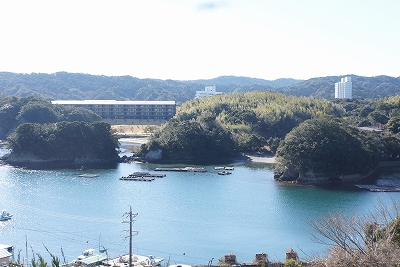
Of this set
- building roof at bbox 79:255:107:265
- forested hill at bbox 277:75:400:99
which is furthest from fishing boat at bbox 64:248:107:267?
forested hill at bbox 277:75:400:99

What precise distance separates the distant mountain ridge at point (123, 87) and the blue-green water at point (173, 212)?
2800 inches

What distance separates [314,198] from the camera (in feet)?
90.3

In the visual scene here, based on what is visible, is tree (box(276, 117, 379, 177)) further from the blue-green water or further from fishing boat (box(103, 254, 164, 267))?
fishing boat (box(103, 254, 164, 267))

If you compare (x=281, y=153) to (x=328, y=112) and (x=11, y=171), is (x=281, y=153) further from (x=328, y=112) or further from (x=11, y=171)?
(x=328, y=112)

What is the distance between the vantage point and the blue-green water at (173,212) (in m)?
19.2

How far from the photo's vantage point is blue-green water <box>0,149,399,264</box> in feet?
63.1

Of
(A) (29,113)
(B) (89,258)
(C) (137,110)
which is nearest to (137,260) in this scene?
(B) (89,258)

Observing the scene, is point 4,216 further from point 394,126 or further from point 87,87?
point 87,87

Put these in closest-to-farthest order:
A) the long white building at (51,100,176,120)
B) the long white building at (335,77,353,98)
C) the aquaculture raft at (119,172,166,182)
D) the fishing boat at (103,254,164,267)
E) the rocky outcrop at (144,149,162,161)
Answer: the fishing boat at (103,254,164,267) < the aquaculture raft at (119,172,166,182) < the rocky outcrop at (144,149,162,161) < the long white building at (51,100,176,120) < the long white building at (335,77,353,98)

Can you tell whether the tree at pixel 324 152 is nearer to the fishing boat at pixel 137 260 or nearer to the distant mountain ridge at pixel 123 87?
the fishing boat at pixel 137 260

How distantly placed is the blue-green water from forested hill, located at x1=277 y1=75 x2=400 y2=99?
284 ft

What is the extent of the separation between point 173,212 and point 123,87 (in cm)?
10216

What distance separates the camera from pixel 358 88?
122938 mm

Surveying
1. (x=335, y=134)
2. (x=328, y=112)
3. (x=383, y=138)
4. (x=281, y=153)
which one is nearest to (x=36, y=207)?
(x=281, y=153)
